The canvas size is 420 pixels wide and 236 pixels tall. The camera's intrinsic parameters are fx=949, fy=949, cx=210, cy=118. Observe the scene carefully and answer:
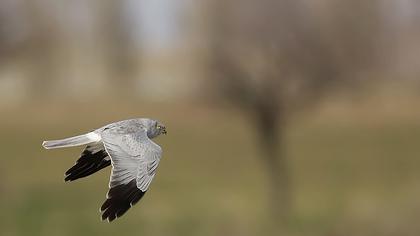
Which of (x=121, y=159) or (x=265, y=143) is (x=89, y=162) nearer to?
(x=121, y=159)

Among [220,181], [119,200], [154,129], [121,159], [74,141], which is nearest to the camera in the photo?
[119,200]

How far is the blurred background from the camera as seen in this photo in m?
15.4

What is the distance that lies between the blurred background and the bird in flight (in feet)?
23.1

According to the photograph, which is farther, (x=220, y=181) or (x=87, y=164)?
(x=220, y=181)

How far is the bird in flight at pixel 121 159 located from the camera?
551 centimetres

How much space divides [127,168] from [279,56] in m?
10.6

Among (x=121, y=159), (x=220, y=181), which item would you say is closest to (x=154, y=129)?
(x=121, y=159)

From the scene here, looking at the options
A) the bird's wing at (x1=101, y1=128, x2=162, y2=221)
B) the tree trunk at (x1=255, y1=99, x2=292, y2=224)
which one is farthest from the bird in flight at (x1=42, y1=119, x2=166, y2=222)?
the tree trunk at (x1=255, y1=99, x2=292, y2=224)

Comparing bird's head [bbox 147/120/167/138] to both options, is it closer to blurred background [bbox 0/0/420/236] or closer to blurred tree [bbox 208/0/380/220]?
blurred background [bbox 0/0/420/236]

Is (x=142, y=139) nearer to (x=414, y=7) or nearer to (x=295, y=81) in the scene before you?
(x=295, y=81)

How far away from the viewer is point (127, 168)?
5.66m

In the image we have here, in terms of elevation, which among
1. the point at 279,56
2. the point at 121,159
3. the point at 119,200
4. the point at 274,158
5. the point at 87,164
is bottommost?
the point at 274,158

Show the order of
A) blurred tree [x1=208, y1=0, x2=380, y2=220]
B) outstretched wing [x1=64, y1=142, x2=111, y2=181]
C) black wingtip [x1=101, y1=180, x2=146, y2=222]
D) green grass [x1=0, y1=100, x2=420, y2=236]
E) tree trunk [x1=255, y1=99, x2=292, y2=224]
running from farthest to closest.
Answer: tree trunk [x1=255, y1=99, x2=292, y2=224]
blurred tree [x1=208, y1=0, x2=380, y2=220]
green grass [x1=0, y1=100, x2=420, y2=236]
outstretched wing [x1=64, y1=142, x2=111, y2=181]
black wingtip [x1=101, y1=180, x2=146, y2=222]

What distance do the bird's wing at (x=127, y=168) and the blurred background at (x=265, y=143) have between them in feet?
24.2
